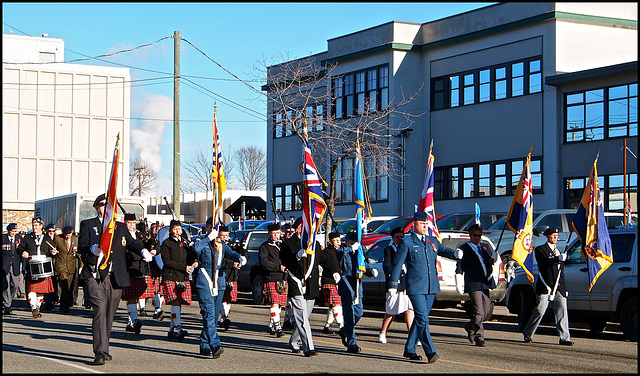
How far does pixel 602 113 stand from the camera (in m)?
33.2

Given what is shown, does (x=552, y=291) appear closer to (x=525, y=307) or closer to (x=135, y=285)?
(x=525, y=307)

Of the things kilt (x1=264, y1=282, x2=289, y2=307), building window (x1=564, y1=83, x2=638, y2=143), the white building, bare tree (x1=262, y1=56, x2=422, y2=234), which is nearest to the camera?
kilt (x1=264, y1=282, x2=289, y2=307)

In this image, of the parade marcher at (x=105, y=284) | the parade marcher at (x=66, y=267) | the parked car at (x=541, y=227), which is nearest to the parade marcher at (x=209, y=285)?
the parade marcher at (x=105, y=284)

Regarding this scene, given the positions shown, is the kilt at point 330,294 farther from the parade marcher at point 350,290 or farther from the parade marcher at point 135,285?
the parade marcher at point 135,285

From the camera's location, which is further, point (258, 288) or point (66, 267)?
point (258, 288)

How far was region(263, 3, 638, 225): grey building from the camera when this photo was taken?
3347 centimetres

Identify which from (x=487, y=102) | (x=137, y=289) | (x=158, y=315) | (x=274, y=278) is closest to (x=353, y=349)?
(x=274, y=278)

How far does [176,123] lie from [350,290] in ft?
51.5

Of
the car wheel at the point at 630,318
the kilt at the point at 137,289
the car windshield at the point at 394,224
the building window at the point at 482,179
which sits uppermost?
the building window at the point at 482,179

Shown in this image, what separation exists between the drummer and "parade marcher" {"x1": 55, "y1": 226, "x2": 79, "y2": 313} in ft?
1.06

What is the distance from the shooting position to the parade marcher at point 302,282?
11984 mm

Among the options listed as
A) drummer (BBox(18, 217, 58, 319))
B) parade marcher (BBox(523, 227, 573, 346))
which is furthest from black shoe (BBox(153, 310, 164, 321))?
parade marcher (BBox(523, 227, 573, 346))

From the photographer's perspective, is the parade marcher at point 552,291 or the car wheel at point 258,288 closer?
the parade marcher at point 552,291

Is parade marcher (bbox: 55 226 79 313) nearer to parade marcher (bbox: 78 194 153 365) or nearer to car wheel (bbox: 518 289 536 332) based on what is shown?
parade marcher (bbox: 78 194 153 365)
